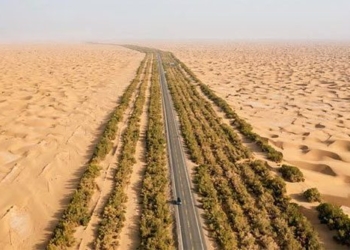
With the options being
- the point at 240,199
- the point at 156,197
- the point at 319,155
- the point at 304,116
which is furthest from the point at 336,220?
the point at 304,116

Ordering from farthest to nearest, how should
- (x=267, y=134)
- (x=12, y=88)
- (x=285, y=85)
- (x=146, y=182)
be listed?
(x=285, y=85), (x=12, y=88), (x=267, y=134), (x=146, y=182)

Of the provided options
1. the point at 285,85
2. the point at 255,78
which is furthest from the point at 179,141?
the point at 255,78

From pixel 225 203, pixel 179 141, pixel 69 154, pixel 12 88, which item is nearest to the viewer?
pixel 225 203

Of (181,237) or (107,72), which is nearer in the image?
(181,237)

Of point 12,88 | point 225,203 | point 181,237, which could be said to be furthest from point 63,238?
point 12,88

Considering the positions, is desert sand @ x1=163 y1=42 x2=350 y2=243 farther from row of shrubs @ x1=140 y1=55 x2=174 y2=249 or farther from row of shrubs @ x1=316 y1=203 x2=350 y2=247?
row of shrubs @ x1=140 y1=55 x2=174 y2=249

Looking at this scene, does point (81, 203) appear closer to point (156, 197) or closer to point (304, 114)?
point (156, 197)

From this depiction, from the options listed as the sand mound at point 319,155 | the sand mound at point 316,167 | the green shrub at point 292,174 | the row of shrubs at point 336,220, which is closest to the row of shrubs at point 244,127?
the sand mound at point 316,167

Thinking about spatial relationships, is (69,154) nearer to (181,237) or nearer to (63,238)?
(63,238)
